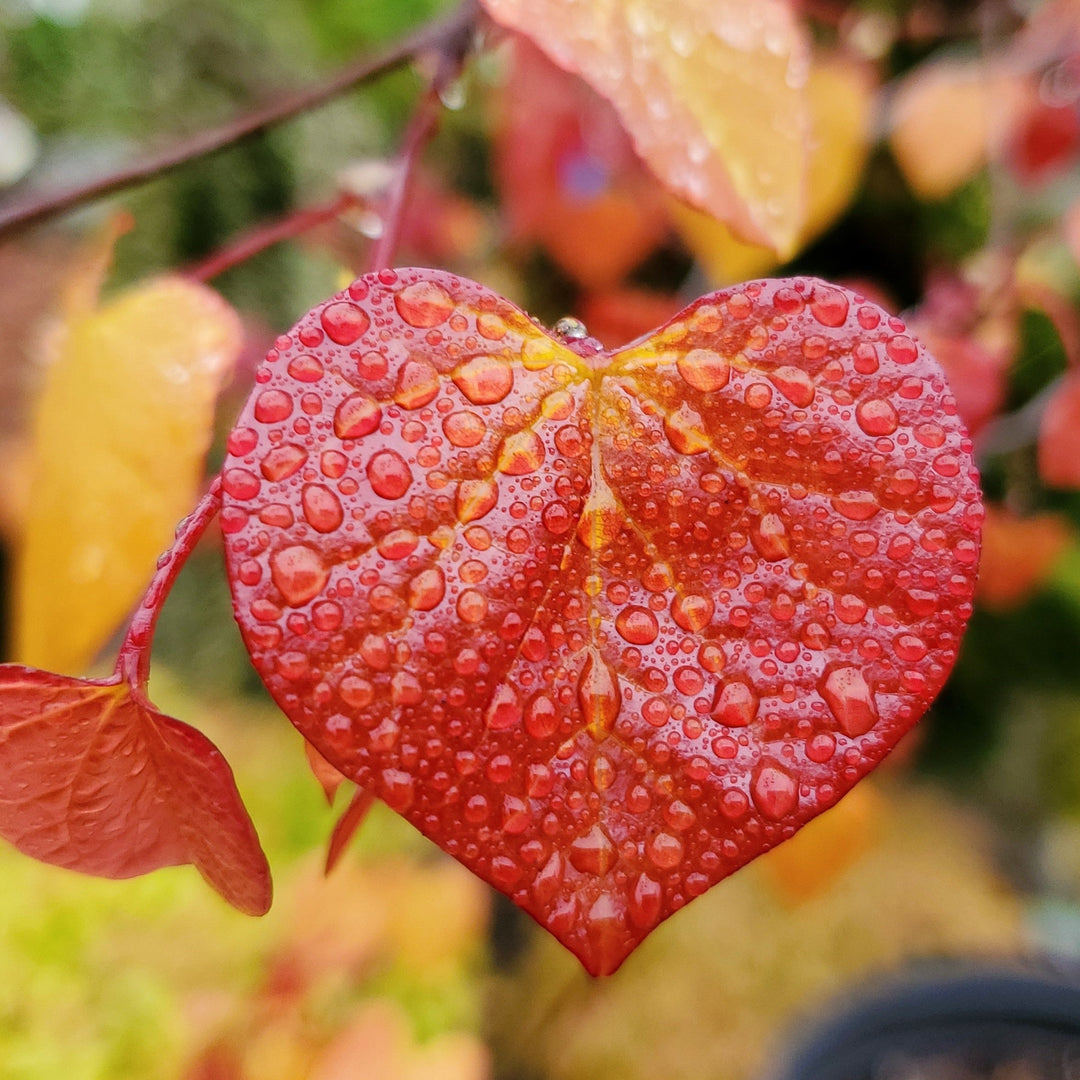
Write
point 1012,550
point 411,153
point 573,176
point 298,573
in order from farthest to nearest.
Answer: point 573,176, point 1012,550, point 411,153, point 298,573

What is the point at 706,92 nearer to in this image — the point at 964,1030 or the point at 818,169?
the point at 818,169

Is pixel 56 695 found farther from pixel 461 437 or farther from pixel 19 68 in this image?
pixel 19 68

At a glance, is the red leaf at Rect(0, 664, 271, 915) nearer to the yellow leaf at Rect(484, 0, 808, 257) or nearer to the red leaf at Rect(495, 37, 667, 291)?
the yellow leaf at Rect(484, 0, 808, 257)

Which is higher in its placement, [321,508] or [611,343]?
[321,508]

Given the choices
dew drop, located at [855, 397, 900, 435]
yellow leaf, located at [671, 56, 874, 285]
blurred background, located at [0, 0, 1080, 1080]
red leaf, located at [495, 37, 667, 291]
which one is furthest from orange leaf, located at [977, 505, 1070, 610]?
dew drop, located at [855, 397, 900, 435]

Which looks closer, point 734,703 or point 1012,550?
point 734,703

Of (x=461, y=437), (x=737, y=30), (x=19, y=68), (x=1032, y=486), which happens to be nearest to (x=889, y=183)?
(x=1032, y=486)

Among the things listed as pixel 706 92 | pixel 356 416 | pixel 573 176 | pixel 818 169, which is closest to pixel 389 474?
pixel 356 416
